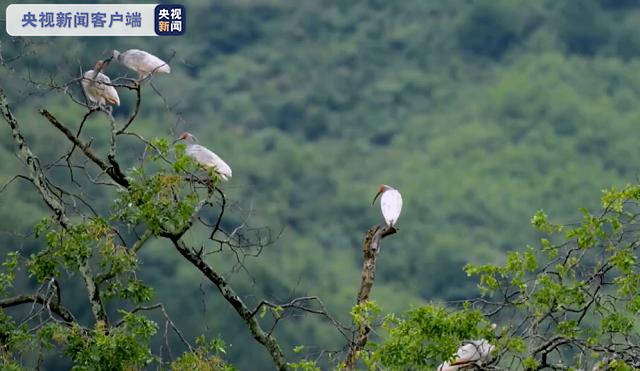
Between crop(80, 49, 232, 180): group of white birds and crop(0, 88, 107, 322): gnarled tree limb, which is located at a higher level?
crop(80, 49, 232, 180): group of white birds

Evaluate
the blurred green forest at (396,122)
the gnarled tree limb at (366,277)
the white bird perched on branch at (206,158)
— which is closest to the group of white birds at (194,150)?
the white bird perched on branch at (206,158)

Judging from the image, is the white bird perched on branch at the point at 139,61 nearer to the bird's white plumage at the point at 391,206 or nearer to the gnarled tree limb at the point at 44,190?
the bird's white plumage at the point at 391,206

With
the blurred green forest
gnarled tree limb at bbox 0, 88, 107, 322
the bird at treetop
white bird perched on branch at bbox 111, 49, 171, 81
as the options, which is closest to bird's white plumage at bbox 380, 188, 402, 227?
the bird at treetop

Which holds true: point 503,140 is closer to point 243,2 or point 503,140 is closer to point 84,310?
point 243,2

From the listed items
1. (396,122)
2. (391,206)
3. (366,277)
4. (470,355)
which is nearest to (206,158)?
(366,277)

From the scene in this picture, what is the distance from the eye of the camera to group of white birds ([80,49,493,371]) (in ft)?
21.7

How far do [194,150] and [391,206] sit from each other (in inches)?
57.9

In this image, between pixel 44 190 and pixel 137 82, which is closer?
pixel 137 82

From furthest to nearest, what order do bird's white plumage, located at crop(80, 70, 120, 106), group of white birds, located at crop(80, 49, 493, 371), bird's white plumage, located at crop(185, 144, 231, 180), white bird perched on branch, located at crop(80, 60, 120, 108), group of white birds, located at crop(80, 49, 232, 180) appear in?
bird's white plumage, located at crop(80, 70, 120, 106) → white bird perched on branch, located at crop(80, 60, 120, 108) → bird's white plumage, located at crop(185, 144, 231, 180) → group of white birds, located at crop(80, 49, 232, 180) → group of white birds, located at crop(80, 49, 493, 371)

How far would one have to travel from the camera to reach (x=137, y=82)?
673 centimetres

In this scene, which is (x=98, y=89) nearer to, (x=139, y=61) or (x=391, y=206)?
(x=139, y=61)

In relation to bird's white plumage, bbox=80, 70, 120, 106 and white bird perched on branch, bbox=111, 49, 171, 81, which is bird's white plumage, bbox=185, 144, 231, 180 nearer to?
bird's white plumage, bbox=80, 70, 120, 106

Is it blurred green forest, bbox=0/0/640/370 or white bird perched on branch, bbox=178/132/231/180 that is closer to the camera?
white bird perched on branch, bbox=178/132/231/180

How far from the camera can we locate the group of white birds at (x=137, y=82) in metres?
7.59
